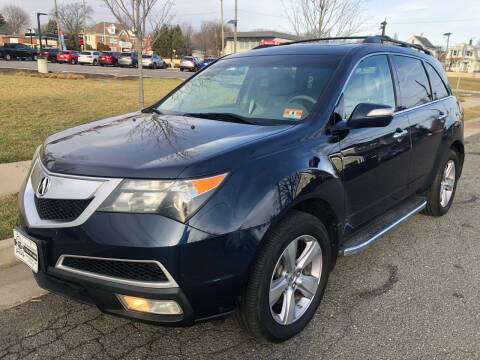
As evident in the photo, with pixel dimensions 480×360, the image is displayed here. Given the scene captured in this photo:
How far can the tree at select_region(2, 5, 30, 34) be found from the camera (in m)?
107

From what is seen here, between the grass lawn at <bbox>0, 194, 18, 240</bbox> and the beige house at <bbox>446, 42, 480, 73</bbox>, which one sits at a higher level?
the beige house at <bbox>446, 42, 480, 73</bbox>

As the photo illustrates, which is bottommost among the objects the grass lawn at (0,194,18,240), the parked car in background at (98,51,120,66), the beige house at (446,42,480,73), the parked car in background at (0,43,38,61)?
the grass lawn at (0,194,18,240)

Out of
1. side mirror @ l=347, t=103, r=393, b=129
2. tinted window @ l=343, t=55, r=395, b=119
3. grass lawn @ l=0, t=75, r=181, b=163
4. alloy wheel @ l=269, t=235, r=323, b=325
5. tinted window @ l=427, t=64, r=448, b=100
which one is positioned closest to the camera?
alloy wheel @ l=269, t=235, r=323, b=325

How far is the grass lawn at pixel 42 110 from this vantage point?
7287 mm

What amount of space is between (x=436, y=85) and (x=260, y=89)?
2283 mm

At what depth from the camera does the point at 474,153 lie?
921 centimetres

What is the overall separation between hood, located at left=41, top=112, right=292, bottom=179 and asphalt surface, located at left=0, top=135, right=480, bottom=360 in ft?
3.53

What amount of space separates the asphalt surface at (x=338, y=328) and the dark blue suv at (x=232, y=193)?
25 centimetres

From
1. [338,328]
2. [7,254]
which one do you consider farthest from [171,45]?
[338,328]

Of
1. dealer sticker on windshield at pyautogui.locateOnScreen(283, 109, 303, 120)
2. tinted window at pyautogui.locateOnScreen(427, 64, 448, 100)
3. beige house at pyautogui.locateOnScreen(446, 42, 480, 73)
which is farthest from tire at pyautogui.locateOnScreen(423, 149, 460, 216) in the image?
beige house at pyautogui.locateOnScreen(446, 42, 480, 73)

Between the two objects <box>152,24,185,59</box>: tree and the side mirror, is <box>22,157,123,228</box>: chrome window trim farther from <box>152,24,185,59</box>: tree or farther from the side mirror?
<box>152,24,185,59</box>: tree

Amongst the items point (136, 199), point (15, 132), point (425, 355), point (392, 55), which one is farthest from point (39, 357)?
point (15, 132)

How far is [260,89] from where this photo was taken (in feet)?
11.2

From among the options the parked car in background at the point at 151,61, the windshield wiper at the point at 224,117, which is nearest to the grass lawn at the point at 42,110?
the windshield wiper at the point at 224,117
